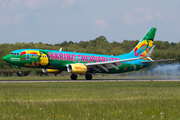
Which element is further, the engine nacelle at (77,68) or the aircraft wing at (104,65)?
the aircraft wing at (104,65)

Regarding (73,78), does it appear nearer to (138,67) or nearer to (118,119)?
(138,67)

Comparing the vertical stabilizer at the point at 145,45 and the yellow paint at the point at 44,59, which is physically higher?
the vertical stabilizer at the point at 145,45

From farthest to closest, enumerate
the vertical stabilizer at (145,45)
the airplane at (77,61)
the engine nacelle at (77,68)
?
the vertical stabilizer at (145,45) < the engine nacelle at (77,68) < the airplane at (77,61)

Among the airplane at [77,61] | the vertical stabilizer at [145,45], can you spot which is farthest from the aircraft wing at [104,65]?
the vertical stabilizer at [145,45]

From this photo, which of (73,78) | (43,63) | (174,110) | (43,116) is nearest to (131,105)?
(174,110)

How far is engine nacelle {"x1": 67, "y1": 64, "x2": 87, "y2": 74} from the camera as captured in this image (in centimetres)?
4294

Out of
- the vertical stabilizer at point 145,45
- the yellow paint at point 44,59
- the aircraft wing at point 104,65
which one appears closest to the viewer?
the yellow paint at point 44,59

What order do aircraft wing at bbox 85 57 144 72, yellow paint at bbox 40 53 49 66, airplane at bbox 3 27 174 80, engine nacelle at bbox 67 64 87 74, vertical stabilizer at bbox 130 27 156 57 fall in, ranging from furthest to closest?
vertical stabilizer at bbox 130 27 156 57
aircraft wing at bbox 85 57 144 72
engine nacelle at bbox 67 64 87 74
yellow paint at bbox 40 53 49 66
airplane at bbox 3 27 174 80

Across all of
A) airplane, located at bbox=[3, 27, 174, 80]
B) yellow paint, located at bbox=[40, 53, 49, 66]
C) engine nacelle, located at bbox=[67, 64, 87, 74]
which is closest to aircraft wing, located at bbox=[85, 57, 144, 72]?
airplane, located at bbox=[3, 27, 174, 80]

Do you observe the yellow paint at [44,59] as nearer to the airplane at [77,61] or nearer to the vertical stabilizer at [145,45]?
the airplane at [77,61]

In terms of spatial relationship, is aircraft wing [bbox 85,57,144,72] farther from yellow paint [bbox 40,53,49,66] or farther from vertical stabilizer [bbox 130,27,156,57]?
vertical stabilizer [bbox 130,27,156,57]

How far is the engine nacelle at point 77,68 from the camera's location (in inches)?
1690

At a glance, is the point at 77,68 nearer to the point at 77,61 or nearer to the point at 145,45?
the point at 77,61

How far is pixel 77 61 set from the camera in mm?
45469
